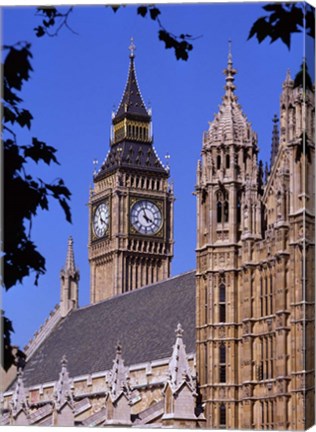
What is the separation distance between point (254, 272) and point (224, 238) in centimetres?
189

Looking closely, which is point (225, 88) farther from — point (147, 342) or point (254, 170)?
point (147, 342)

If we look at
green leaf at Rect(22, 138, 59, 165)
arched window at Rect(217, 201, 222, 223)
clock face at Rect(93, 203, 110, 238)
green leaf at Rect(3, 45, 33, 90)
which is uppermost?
clock face at Rect(93, 203, 110, 238)

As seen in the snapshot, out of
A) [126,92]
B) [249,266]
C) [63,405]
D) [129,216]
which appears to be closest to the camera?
[126,92]

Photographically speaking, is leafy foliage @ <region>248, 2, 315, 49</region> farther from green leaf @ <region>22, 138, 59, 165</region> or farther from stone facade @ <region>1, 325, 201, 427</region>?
stone facade @ <region>1, 325, 201, 427</region>

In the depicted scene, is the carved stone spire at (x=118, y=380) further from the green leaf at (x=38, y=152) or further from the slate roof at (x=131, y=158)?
the green leaf at (x=38, y=152)

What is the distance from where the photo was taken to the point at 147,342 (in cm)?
5150

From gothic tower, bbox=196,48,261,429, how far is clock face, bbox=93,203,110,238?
1545 cm

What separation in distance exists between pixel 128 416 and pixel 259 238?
22.7 feet

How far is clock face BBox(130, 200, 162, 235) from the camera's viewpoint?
61741 millimetres

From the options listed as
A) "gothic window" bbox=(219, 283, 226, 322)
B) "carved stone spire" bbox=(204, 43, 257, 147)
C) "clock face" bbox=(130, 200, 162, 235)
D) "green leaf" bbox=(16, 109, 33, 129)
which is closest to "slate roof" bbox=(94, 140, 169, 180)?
"carved stone spire" bbox=(204, 43, 257, 147)

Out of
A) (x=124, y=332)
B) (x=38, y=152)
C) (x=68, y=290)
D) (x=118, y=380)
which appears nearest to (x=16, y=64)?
(x=38, y=152)

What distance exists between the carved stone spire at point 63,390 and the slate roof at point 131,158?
6804 millimetres

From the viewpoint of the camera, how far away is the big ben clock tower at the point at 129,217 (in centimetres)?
4933

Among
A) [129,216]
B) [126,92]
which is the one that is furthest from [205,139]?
[129,216]
